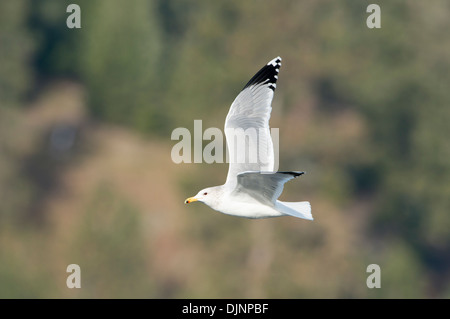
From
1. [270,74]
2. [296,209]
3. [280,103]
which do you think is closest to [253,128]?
[270,74]

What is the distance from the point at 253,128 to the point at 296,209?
0.96m

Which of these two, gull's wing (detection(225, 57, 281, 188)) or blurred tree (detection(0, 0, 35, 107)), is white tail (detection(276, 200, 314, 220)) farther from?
blurred tree (detection(0, 0, 35, 107))

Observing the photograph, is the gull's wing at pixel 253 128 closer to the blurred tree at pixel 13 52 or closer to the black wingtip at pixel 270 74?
the black wingtip at pixel 270 74

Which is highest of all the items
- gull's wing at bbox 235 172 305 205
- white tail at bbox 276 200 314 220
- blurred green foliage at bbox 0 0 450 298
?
blurred green foliage at bbox 0 0 450 298

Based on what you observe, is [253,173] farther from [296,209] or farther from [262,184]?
[296,209]

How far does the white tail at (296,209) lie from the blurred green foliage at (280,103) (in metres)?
9.29

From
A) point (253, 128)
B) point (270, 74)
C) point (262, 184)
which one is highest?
point (270, 74)

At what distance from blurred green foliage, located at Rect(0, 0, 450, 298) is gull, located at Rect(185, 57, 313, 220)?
9.10 metres

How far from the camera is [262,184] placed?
315 inches

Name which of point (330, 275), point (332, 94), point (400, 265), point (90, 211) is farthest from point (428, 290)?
point (90, 211)

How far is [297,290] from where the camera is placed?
17.6 meters

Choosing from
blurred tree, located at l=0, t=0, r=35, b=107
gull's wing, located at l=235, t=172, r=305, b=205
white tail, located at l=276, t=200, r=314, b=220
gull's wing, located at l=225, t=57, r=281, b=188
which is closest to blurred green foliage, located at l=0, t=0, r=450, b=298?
blurred tree, located at l=0, t=0, r=35, b=107

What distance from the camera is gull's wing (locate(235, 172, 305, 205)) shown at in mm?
7778

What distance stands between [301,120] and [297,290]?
157 inches
